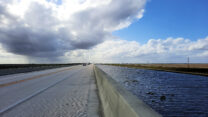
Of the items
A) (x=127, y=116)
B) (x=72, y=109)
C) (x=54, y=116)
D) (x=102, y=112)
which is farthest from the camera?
(x=72, y=109)

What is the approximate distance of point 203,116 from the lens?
8.67 metres

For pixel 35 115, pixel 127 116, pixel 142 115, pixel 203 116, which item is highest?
pixel 142 115

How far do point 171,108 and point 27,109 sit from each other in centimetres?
949

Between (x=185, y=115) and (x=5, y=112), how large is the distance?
32.7 ft

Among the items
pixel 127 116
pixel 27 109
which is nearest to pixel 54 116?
pixel 27 109

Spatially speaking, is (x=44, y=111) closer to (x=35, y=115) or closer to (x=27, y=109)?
(x=35, y=115)

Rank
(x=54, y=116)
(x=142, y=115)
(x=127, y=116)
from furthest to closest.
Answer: (x=54, y=116), (x=127, y=116), (x=142, y=115)

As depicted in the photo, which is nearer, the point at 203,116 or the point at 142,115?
the point at 142,115

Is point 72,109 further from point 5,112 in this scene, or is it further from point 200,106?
point 200,106

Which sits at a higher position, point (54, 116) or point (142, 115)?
point (142, 115)

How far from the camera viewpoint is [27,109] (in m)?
5.20

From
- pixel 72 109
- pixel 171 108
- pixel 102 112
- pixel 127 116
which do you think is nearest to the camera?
pixel 127 116

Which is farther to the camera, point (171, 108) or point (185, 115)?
point (171, 108)

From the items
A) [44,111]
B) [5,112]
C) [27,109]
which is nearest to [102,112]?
[44,111]
